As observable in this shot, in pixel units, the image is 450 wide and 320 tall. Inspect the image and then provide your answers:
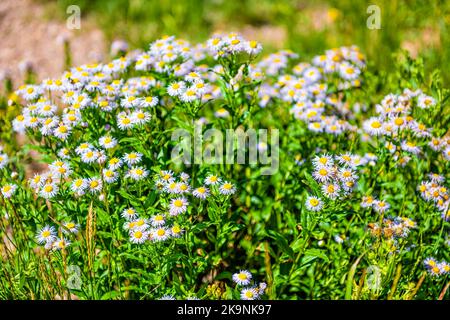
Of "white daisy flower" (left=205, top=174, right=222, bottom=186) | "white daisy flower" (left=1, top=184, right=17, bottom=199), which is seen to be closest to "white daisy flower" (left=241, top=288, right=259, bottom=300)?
"white daisy flower" (left=205, top=174, right=222, bottom=186)

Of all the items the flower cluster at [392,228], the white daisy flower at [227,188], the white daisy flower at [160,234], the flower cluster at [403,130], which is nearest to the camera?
the white daisy flower at [160,234]

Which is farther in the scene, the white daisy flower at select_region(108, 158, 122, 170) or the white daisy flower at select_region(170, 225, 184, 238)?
the white daisy flower at select_region(108, 158, 122, 170)

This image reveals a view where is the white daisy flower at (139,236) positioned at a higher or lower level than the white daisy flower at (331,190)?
lower

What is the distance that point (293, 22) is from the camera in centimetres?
544

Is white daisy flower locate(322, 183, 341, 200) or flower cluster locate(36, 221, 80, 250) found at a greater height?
white daisy flower locate(322, 183, 341, 200)

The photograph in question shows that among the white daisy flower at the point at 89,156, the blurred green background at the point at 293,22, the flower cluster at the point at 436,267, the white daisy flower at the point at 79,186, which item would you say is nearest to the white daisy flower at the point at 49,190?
the white daisy flower at the point at 79,186

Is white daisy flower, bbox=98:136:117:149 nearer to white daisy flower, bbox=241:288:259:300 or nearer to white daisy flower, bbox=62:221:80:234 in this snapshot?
white daisy flower, bbox=62:221:80:234

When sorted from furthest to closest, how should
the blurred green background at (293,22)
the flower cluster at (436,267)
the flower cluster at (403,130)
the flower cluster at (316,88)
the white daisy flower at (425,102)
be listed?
the blurred green background at (293,22) → the flower cluster at (316,88) → the white daisy flower at (425,102) → the flower cluster at (403,130) → the flower cluster at (436,267)

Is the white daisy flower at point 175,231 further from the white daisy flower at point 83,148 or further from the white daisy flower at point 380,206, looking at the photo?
the white daisy flower at point 380,206

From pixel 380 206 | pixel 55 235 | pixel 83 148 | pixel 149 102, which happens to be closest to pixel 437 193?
pixel 380 206

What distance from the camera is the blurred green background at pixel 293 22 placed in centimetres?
494

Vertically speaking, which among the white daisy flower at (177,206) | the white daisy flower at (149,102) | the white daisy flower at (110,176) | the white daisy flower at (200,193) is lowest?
the white daisy flower at (177,206)

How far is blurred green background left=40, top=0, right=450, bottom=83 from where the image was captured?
4.94m

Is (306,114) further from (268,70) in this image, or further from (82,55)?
(82,55)
